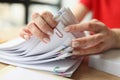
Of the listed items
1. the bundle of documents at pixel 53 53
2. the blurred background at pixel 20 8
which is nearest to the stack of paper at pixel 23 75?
the bundle of documents at pixel 53 53

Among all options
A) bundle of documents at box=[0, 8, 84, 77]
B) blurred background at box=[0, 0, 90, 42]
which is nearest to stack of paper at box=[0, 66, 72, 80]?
bundle of documents at box=[0, 8, 84, 77]

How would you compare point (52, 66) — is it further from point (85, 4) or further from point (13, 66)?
point (85, 4)

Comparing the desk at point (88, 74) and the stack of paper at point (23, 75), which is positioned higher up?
the stack of paper at point (23, 75)

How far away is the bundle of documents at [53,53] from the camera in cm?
58

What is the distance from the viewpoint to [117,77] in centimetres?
59

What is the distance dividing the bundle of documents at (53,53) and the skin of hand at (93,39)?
0.07 feet

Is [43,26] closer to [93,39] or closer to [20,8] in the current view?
[93,39]

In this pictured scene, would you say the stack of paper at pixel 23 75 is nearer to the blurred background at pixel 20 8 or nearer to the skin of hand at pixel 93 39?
the skin of hand at pixel 93 39

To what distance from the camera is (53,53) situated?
1.96 ft

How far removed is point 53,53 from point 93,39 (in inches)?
5.2

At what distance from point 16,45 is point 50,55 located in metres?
0.13

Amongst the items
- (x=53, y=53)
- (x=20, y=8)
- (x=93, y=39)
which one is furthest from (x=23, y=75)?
(x=20, y=8)

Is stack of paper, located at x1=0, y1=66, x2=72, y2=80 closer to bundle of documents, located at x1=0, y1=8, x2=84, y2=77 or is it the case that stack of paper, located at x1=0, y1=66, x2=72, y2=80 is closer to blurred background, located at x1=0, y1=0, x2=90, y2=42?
bundle of documents, located at x1=0, y1=8, x2=84, y2=77

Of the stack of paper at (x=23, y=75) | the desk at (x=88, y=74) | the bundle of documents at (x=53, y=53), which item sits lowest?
the desk at (x=88, y=74)
